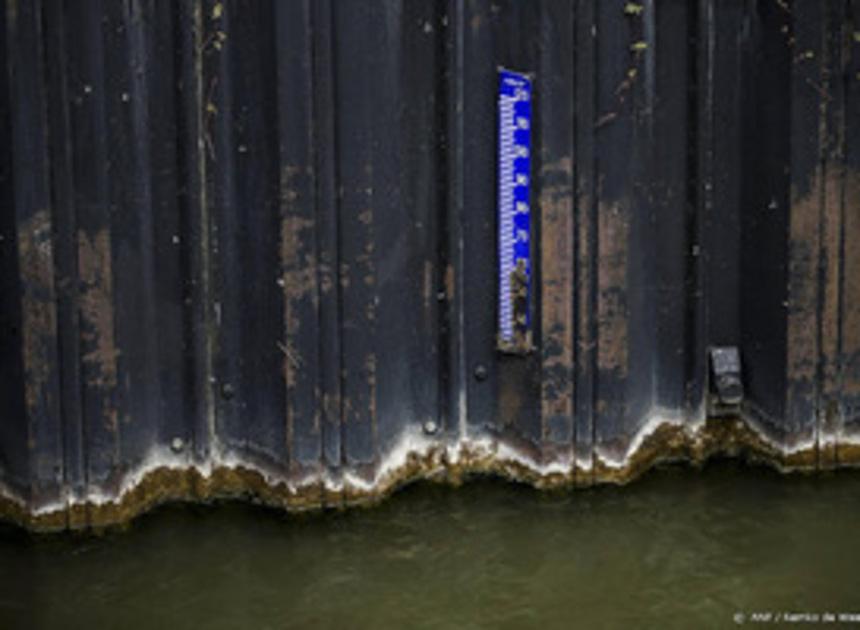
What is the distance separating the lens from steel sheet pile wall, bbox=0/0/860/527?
5.27 metres

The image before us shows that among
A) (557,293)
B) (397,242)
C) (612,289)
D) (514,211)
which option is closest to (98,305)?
(397,242)

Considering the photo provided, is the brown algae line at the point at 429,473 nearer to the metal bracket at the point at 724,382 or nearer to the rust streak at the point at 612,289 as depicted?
the metal bracket at the point at 724,382

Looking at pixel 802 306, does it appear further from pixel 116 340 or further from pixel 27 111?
pixel 27 111

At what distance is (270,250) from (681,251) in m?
1.51

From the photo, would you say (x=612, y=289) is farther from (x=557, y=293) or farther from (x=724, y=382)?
(x=724, y=382)

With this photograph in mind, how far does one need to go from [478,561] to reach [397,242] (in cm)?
115

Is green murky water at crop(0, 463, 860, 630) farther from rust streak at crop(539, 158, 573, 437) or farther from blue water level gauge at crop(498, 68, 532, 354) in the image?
blue water level gauge at crop(498, 68, 532, 354)

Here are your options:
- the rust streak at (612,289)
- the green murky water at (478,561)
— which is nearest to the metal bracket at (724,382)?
the green murky water at (478,561)

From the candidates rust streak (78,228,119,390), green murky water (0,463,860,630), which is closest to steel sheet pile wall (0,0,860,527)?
rust streak (78,228,119,390)

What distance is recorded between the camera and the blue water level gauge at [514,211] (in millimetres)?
5477

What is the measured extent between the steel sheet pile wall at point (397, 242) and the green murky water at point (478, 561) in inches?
4.5

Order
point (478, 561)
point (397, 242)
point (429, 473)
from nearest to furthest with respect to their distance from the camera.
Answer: point (478, 561), point (397, 242), point (429, 473)

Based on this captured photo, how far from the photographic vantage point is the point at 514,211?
18.2ft

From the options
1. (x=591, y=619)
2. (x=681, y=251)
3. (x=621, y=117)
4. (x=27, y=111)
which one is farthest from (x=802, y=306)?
(x=27, y=111)
